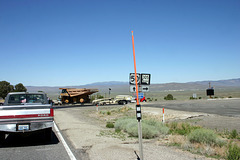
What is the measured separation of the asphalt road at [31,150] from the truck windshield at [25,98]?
165cm

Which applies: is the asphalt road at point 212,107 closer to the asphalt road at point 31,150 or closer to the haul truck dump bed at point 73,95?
the haul truck dump bed at point 73,95

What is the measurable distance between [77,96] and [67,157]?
37.8 metres

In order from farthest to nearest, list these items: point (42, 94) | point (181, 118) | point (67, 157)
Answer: point (181, 118)
point (42, 94)
point (67, 157)

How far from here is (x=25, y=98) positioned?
1027 centimetres

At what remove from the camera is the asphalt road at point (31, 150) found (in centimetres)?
719

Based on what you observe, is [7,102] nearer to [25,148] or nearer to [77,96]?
[25,148]

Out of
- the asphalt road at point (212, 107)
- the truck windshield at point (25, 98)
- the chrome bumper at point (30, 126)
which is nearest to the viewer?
the chrome bumper at point (30, 126)

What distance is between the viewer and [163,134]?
11242 millimetres

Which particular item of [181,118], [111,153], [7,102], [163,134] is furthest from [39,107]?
[181,118]

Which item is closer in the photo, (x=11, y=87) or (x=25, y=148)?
(x=25, y=148)

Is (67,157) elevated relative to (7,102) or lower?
lower

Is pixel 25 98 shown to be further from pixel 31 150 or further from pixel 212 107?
pixel 212 107

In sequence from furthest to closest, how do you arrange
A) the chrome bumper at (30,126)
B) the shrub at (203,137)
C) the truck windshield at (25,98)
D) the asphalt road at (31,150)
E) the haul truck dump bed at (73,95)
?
the haul truck dump bed at (73,95) < the truck windshield at (25,98) < the shrub at (203,137) < the chrome bumper at (30,126) < the asphalt road at (31,150)

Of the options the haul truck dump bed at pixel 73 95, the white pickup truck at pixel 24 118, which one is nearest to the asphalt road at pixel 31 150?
the white pickup truck at pixel 24 118
